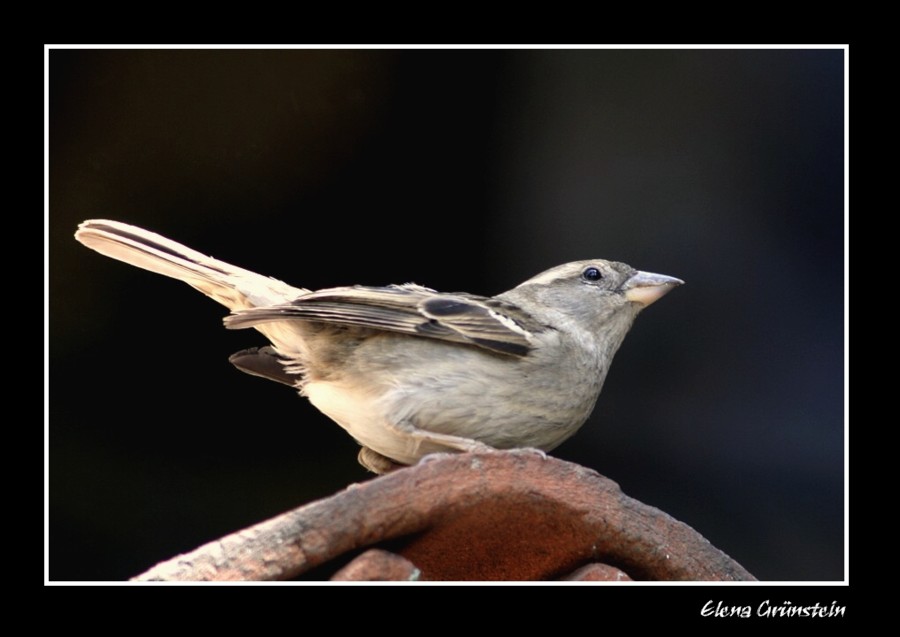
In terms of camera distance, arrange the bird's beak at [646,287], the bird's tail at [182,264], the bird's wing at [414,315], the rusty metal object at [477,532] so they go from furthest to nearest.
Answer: the bird's beak at [646,287] → the bird's tail at [182,264] → the bird's wing at [414,315] → the rusty metal object at [477,532]

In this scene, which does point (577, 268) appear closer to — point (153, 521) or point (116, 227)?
point (116, 227)

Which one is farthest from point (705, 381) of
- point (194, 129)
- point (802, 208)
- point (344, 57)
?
point (194, 129)

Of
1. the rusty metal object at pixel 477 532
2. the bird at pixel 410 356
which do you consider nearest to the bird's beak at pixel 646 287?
the bird at pixel 410 356

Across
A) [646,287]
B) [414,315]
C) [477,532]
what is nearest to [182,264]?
[414,315]

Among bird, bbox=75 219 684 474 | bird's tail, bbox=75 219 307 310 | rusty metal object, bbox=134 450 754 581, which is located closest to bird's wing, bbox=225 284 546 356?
bird, bbox=75 219 684 474

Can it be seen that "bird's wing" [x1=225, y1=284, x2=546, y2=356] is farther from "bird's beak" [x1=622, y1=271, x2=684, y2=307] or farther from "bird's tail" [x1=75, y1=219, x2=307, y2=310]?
"bird's beak" [x1=622, y1=271, x2=684, y2=307]

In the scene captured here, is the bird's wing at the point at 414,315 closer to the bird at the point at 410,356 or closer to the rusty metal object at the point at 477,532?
the bird at the point at 410,356
